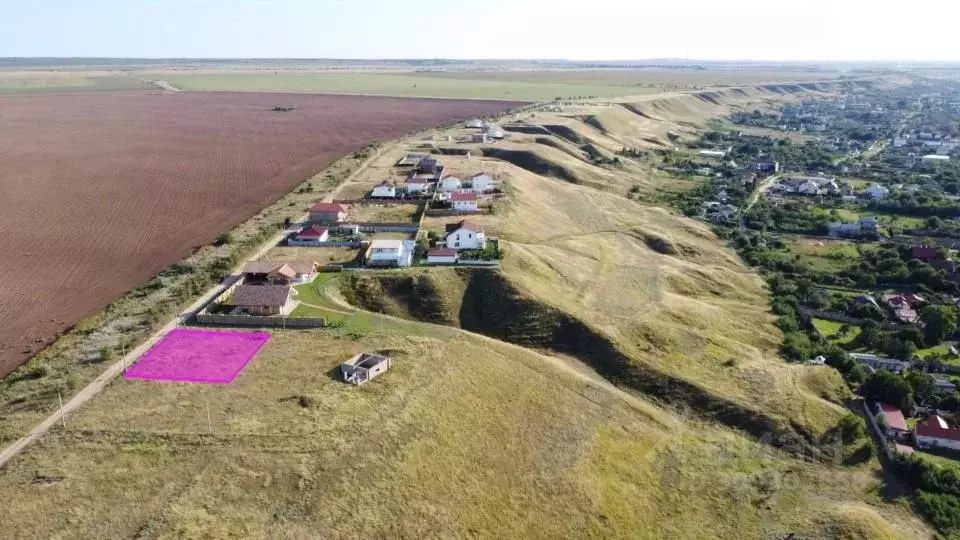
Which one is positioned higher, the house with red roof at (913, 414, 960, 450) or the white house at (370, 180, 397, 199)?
the white house at (370, 180, 397, 199)

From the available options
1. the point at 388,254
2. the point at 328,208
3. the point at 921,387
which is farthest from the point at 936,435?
the point at 328,208

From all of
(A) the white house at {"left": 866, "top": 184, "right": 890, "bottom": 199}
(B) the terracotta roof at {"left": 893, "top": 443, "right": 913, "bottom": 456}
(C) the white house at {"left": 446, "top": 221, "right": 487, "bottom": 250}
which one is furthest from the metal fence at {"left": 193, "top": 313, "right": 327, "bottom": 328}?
(A) the white house at {"left": 866, "top": 184, "right": 890, "bottom": 199}

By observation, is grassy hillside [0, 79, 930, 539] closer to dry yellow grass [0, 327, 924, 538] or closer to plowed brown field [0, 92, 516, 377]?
dry yellow grass [0, 327, 924, 538]

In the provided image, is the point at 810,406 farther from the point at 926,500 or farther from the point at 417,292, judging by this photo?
the point at 417,292

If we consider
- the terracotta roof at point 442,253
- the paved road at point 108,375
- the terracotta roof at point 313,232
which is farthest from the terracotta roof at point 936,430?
the terracotta roof at point 313,232

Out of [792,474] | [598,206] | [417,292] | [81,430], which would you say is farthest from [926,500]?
[598,206]

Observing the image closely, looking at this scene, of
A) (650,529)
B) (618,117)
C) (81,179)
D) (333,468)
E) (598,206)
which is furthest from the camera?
(618,117)
